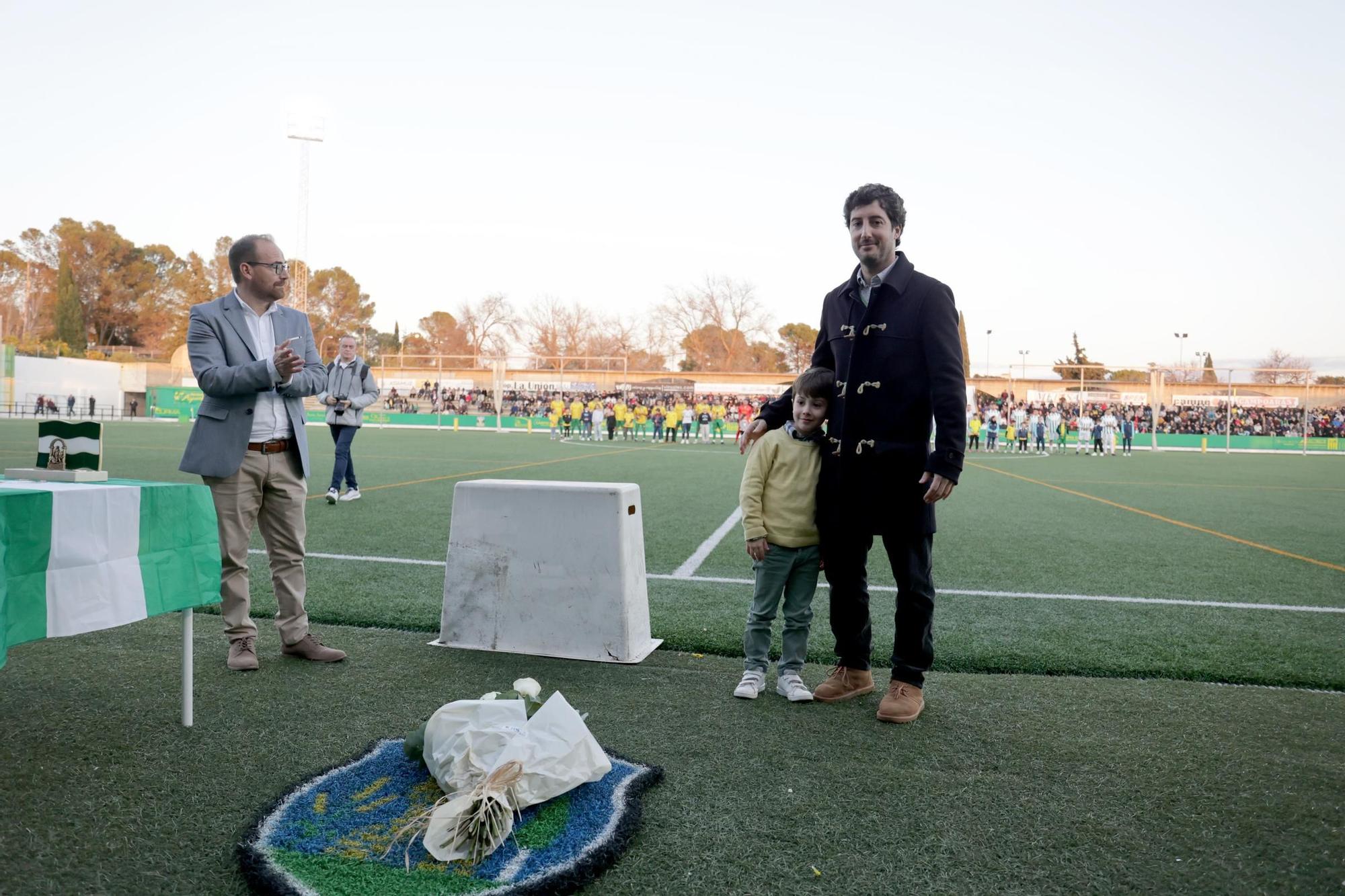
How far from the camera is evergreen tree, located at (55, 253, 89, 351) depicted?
68688 mm

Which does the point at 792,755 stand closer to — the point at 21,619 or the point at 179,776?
Result: the point at 179,776

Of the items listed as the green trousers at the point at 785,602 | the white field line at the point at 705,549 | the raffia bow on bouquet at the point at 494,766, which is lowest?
the white field line at the point at 705,549

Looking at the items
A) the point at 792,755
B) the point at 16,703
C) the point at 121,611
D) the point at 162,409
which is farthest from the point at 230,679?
the point at 162,409

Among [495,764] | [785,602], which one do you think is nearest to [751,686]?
[785,602]

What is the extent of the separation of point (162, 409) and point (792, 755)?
55.4 metres

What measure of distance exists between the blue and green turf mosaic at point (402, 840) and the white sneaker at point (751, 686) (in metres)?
0.95

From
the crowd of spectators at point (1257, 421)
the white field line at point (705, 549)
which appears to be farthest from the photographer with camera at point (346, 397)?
the crowd of spectators at point (1257, 421)

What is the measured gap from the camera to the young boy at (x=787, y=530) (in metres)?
3.74

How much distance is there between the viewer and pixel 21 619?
2.64 meters

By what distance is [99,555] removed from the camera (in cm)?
291

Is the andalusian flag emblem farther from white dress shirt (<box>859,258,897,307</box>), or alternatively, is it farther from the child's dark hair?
white dress shirt (<box>859,258,897,307</box>)

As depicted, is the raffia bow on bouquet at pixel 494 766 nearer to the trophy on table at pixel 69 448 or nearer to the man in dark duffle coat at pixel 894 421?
the man in dark duffle coat at pixel 894 421

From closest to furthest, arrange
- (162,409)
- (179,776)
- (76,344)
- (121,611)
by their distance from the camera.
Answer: (179,776) → (121,611) → (162,409) → (76,344)

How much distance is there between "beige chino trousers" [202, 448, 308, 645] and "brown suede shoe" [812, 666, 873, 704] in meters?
2.40
